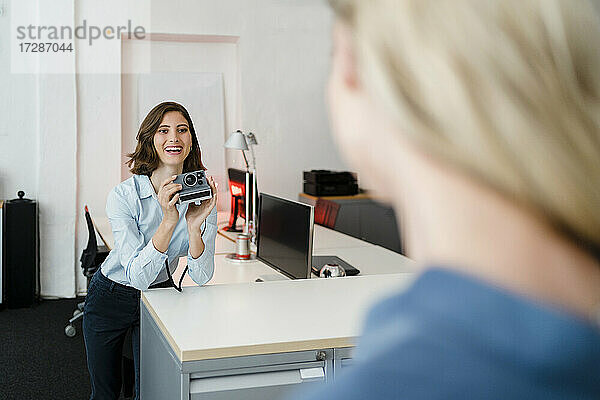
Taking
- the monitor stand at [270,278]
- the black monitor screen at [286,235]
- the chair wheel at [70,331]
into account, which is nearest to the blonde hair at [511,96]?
the black monitor screen at [286,235]

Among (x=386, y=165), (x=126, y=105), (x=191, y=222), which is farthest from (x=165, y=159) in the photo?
(x=126, y=105)

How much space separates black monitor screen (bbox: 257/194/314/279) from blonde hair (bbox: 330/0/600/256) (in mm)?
2670

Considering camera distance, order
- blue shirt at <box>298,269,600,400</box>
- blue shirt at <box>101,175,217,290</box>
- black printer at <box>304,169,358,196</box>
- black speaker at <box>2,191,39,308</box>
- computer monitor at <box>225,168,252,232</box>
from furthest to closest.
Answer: black printer at <box>304,169,358,196</box>, black speaker at <box>2,191,39,308</box>, computer monitor at <box>225,168,252,232</box>, blue shirt at <box>101,175,217,290</box>, blue shirt at <box>298,269,600,400</box>

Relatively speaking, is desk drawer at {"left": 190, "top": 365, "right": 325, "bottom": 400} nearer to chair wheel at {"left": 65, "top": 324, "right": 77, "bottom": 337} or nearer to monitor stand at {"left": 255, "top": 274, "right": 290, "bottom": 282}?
monitor stand at {"left": 255, "top": 274, "right": 290, "bottom": 282}

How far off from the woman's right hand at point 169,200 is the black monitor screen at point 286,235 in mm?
594

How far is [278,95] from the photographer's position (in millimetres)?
6789

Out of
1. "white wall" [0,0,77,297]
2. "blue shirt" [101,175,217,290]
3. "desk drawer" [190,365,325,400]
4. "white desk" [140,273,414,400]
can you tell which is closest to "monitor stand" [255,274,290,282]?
"blue shirt" [101,175,217,290]

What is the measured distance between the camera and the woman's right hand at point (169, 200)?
9.14 feet

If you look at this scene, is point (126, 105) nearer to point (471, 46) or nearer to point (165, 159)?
point (165, 159)

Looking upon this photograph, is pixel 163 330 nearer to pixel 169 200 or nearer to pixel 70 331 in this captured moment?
pixel 169 200

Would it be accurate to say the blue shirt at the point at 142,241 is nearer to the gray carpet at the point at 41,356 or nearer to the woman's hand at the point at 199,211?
the woman's hand at the point at 199,211

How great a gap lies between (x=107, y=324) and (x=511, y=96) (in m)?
2.75

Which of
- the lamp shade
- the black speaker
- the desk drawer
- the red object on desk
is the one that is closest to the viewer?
the desk drawer

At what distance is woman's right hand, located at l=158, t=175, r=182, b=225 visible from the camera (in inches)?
110
